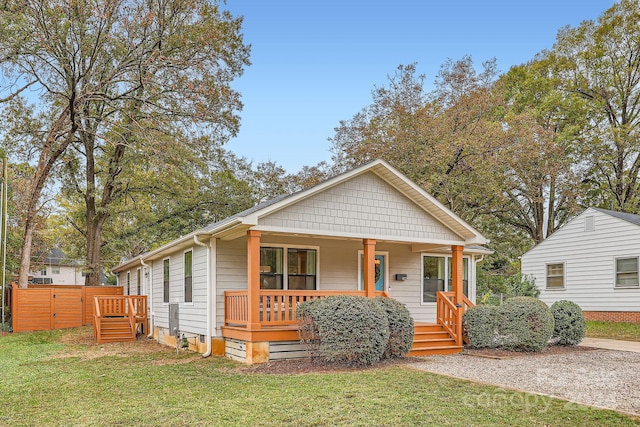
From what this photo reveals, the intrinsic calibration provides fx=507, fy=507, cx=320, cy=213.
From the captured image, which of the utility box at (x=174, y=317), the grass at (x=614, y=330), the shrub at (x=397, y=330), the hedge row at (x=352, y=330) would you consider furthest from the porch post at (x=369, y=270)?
the grass at (x=614, y=330)

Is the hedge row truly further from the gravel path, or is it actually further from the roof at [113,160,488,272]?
the roof at [113,160,488,272]

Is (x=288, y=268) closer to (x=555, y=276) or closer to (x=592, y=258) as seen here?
(x=592, y=258)

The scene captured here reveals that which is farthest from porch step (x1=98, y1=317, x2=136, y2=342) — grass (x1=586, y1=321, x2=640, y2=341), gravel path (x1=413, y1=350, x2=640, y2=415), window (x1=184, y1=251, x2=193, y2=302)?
grass (x1=586, y1=321, x2=640, y2=341)

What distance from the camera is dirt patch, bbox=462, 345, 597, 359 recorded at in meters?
10.5

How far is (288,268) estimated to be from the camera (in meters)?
12.0

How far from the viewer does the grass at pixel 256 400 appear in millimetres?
5484

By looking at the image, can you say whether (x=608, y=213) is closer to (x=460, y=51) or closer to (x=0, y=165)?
(x=460, y=51)

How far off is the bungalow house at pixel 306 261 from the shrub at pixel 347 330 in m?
0.85

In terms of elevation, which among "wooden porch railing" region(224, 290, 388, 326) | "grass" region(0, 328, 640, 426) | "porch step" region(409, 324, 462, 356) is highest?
"wooden porch railing" region(224, 290, 388, 326)

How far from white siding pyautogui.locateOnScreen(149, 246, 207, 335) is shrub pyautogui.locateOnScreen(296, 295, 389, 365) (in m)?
3.07

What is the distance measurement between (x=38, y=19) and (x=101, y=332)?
1078 cm

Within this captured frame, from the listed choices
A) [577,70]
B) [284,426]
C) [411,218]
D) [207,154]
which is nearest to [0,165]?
[207,154]

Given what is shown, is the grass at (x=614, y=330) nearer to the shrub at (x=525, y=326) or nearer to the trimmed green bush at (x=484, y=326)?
the shrub at (x=525, y=326)

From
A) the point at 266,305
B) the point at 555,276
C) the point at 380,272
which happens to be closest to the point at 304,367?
the point at 266,305
